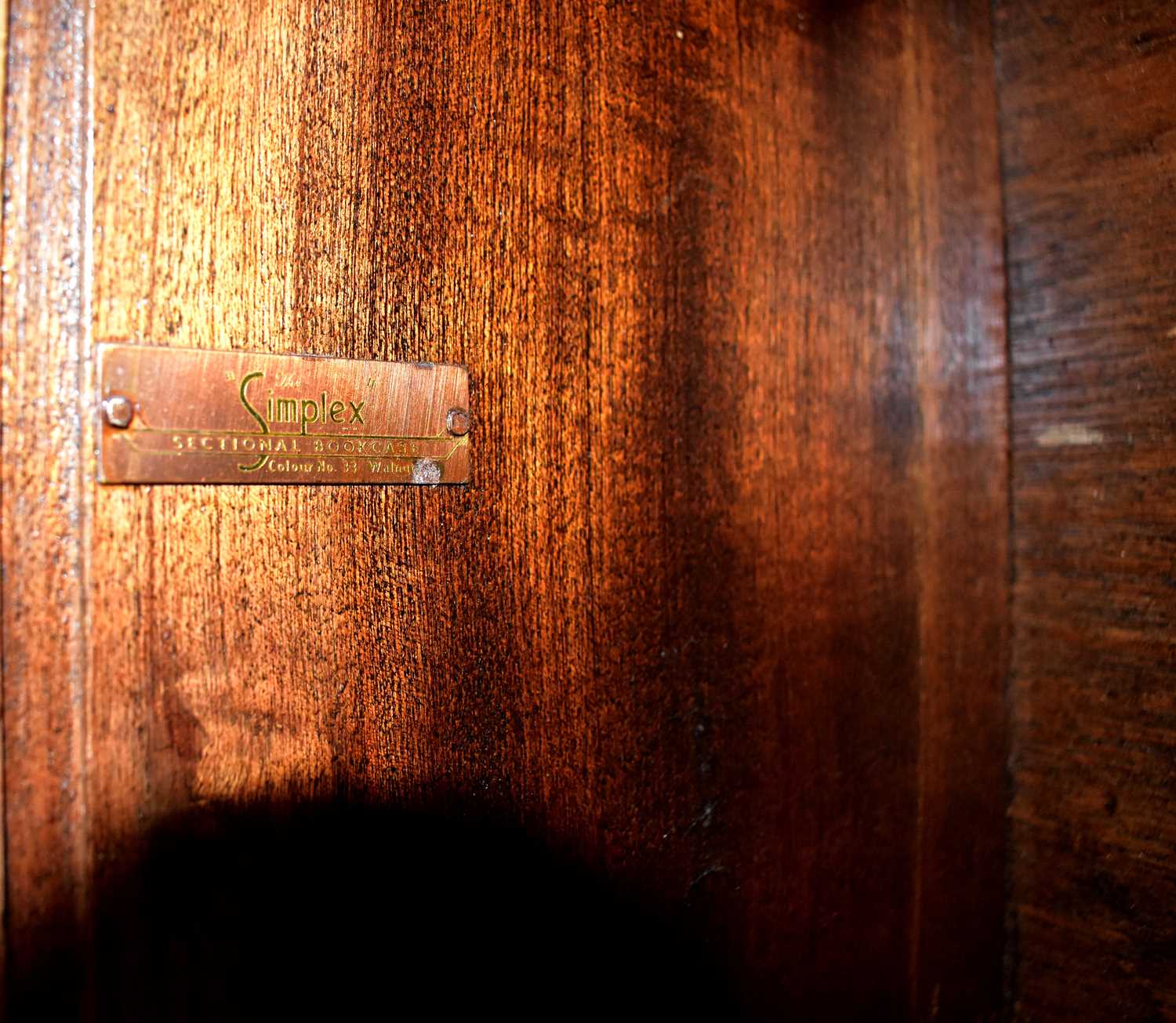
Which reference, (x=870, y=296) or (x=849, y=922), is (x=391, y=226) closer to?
(x=870, y=296)

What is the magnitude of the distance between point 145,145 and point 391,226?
0.12m

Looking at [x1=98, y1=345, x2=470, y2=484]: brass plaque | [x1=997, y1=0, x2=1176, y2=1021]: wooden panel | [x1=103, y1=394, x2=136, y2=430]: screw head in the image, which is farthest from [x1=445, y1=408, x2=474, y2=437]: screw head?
[x1=997, y1=0, x2=1176, y2=1021]: wooden panel

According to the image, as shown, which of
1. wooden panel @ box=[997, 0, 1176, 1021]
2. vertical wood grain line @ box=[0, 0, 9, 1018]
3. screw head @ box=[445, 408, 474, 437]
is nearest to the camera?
vertical wood grain line @ box=[0, 0, 9, 1018]

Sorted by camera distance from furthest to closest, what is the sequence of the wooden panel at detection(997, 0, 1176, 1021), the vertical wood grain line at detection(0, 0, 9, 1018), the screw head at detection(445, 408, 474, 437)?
the wooden panel at detection(997, 0, 1176, 1021), the screw head at detection(445, 408, 474, 437), the vertical wood grain line at detection(0, 0, 9, 1018)

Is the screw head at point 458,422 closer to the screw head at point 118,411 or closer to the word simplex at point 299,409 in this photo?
the word simplex at point 299,409

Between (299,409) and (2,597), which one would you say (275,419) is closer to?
(299,409)

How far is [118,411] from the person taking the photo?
38 centimetres

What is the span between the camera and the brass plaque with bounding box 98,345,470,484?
0.38 m

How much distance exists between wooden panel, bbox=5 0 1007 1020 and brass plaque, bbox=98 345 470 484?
1 centimetres

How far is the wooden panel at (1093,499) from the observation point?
0.66 meters

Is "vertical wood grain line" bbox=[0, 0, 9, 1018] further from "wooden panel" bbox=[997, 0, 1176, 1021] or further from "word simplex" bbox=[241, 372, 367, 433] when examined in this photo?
"wooden panel" bbox=[997, 0, 1176, 1021]

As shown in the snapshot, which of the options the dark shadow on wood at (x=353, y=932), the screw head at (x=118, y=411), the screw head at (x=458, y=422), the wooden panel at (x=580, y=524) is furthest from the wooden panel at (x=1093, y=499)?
the screw head at (x=118, y=411)

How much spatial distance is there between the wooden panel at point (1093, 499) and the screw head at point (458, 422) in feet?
1.73

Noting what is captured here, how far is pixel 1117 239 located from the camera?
68 centimetres
